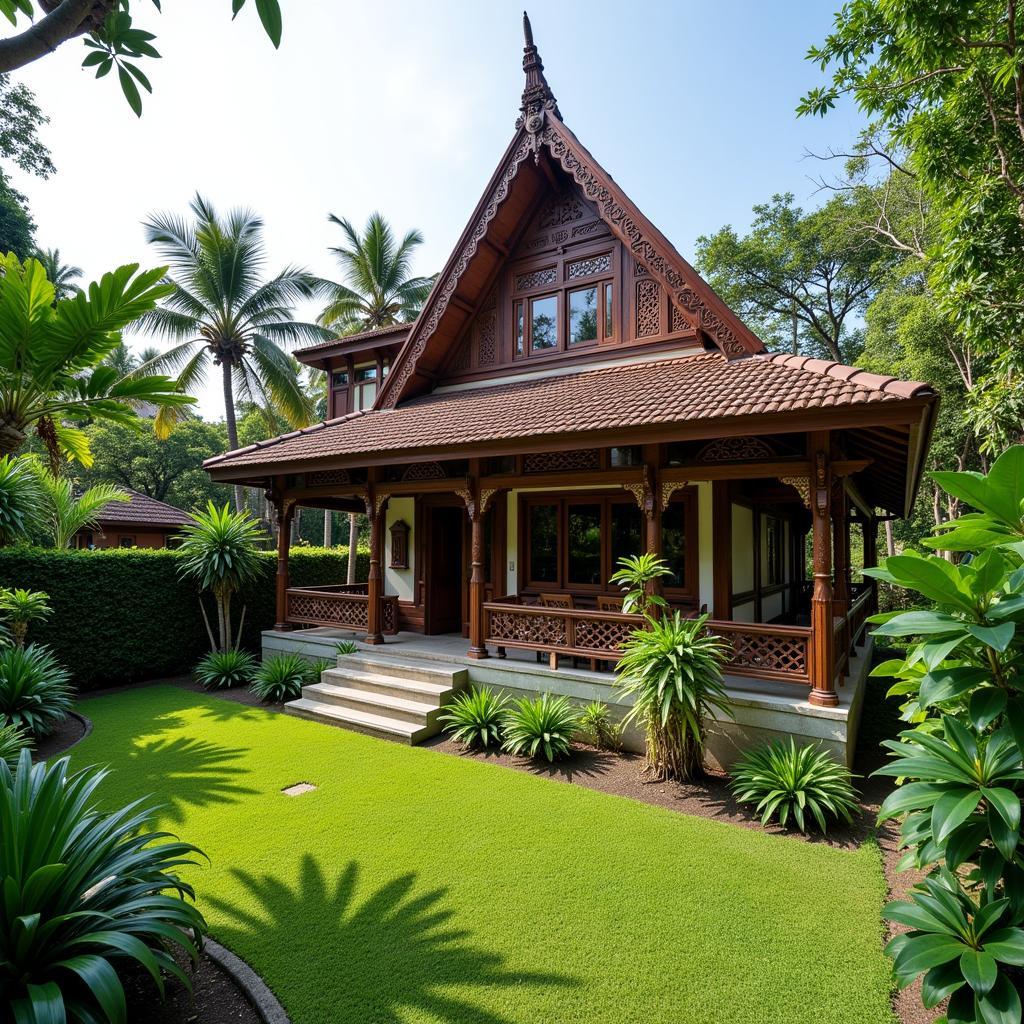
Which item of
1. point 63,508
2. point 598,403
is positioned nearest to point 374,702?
point 598,403

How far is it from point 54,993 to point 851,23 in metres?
11.9

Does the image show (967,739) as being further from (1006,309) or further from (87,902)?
(1006,309)

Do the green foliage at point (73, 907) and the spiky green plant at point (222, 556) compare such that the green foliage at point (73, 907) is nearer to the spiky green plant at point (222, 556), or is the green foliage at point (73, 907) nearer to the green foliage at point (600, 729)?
the green foliage at point (600, 729)

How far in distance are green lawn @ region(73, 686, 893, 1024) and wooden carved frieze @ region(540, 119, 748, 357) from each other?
6495 mm

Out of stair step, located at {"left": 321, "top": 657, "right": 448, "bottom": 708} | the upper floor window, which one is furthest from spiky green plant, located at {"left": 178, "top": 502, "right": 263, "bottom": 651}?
the upper floor window

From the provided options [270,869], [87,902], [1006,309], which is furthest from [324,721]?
[1006,309]

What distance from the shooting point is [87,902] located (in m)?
2.68

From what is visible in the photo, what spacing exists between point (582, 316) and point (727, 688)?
21.6ft

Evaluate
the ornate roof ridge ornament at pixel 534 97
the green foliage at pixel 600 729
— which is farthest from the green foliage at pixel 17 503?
the ornate roof ridge ornament at pixel 534 97

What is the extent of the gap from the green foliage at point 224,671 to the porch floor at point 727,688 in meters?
0.82

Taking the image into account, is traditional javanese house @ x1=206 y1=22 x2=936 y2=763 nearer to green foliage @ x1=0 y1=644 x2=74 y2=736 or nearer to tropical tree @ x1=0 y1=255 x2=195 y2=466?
green foliage @ x1=0 y1=644 x2=74 y2=736

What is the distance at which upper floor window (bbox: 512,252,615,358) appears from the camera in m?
9.55

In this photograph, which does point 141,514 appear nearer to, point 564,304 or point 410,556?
point 410,556

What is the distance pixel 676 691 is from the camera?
566 centimetres
